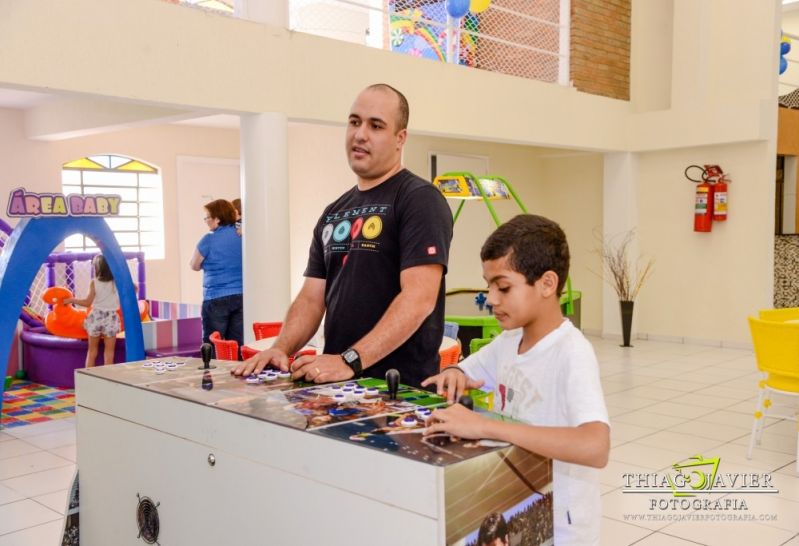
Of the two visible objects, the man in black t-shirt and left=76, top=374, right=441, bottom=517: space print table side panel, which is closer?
left=76, top=374, right=441, bottom=517: space print table side panel

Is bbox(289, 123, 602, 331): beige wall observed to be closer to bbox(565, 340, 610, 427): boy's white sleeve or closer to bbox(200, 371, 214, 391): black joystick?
bbox(200, 371, 214, 391): black joystick

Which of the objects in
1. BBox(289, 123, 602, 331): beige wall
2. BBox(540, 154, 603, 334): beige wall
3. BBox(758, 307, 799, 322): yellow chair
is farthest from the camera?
BBox(540, 154, 603, 334): beige wall

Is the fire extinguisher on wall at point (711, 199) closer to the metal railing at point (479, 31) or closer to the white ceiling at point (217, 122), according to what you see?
the metal railing at point (479, 31)

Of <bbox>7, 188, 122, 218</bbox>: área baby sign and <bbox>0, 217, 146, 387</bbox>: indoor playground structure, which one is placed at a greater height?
<bbox>7, 188, 122, 218</bbox>: área baby sign

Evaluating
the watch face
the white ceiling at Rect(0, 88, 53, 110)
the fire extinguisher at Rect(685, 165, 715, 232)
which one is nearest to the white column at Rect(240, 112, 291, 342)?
the white ceiling at Rect(0, 88, 53, 110)

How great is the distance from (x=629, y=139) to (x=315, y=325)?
840 cm

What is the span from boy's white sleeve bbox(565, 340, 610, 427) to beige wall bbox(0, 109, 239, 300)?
831 cm

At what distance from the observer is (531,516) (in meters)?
1.53

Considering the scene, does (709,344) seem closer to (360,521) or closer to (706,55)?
(706,55)

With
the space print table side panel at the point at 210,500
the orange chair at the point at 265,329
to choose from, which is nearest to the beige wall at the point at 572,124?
the orange chair at the point at 265,329

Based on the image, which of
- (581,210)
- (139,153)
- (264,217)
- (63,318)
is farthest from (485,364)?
(581,210)

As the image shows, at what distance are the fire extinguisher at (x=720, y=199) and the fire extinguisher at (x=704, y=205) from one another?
0.14 ft

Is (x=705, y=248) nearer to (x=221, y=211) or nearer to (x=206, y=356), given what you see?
(x=221, y=211)

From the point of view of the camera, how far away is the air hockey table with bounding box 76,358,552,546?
136 cm
